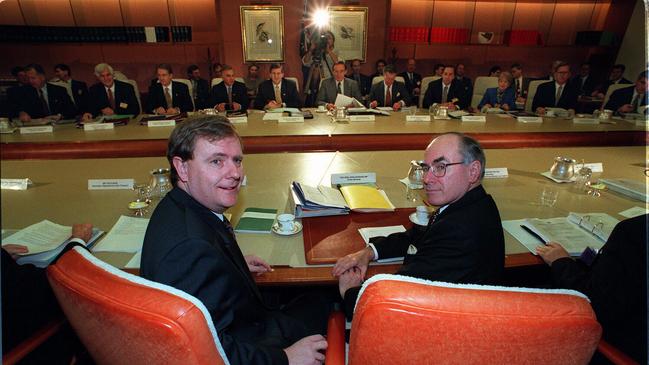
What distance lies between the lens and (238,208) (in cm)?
169

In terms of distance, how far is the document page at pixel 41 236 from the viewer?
4.31 ft

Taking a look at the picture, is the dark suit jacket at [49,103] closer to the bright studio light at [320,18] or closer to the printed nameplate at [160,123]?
the printed nameplate at [160,123]

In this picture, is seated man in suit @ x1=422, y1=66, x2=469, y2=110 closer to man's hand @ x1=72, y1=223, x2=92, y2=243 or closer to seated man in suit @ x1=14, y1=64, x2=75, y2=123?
man's hand @ x1=72, y1=223, x2=92, y2=243

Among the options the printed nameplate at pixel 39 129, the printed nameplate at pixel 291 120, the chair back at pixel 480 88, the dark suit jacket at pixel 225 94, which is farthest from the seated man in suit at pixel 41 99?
the chair back at pixel 480 88

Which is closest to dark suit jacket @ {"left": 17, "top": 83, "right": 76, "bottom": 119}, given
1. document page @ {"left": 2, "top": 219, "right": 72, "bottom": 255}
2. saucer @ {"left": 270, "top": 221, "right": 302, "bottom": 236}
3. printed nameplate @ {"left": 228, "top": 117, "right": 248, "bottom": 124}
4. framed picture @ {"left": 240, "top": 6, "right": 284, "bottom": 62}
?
printed nameplate @ {"left": 228, "top": 117, "right": 248, "bottom": 124}

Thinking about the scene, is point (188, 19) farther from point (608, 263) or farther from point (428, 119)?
point (608, 263)

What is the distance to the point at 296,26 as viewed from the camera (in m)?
5.96

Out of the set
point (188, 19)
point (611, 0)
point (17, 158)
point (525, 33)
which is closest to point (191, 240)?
point (17, 158)

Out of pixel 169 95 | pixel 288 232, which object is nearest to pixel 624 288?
pixel 288 232

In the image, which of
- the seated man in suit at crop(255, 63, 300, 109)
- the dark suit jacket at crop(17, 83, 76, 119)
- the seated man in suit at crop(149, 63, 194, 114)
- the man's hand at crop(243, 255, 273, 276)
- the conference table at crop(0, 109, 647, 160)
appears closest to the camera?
the man's hand at crop(243, 255, 273, 276)

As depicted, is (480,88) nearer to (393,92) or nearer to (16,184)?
(393,92)

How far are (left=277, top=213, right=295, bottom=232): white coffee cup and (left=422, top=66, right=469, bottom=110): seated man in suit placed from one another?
3.67m

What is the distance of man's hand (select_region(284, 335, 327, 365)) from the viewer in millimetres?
1064

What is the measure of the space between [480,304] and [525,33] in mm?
7209
